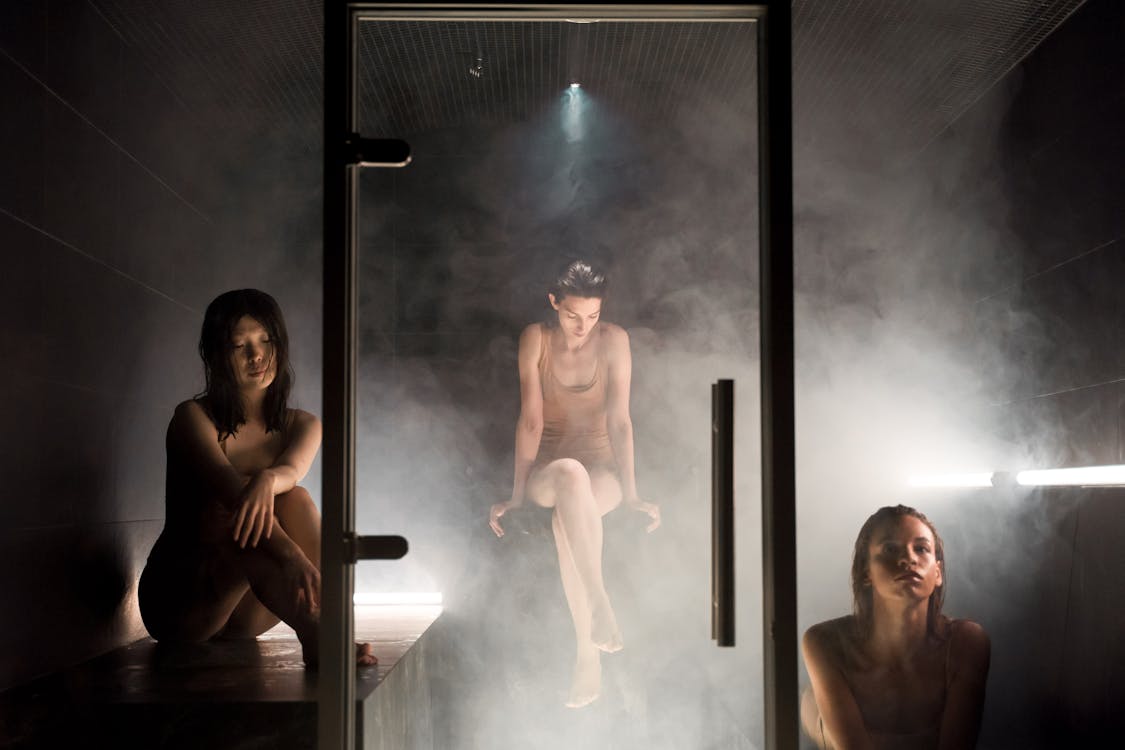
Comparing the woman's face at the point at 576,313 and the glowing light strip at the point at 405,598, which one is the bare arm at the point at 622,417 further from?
the glowing light strip at the point at 405,598

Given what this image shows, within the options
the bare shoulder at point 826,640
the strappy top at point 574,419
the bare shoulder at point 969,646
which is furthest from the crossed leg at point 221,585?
the bare shoulder at point 969,646

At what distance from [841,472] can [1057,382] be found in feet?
3.00

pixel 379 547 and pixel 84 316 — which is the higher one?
pixel 84 316

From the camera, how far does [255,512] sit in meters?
Answer: 2.39

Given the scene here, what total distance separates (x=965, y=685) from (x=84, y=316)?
2.23 metres

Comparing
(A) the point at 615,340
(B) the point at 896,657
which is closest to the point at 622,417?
(A) the point at 615,340

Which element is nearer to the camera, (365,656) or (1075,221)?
(365,656)

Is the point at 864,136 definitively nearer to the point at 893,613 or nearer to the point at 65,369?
the point at 893,613

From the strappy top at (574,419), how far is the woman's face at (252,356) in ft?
2.21

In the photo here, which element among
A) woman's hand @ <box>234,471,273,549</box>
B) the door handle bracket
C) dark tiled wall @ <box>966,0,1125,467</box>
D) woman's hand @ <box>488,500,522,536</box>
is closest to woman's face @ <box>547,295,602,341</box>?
woman's hand @ <box>488,500,522,536</box>

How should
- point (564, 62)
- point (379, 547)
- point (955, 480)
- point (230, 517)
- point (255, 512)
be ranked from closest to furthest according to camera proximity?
point (379, 547) < point (564, 62) < point (955, 480) < point (255, 512) < point (230, 517)

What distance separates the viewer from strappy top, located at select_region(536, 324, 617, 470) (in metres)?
1.96

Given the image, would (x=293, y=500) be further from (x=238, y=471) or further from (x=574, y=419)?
(x=574, y=419)

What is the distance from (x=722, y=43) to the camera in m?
2.05
